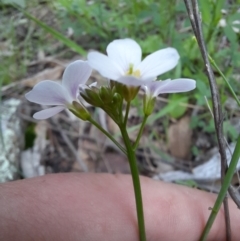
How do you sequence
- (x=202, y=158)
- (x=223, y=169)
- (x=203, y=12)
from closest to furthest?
(x=223, y=169) < (x=203, y=12) < (x=202, y=158)

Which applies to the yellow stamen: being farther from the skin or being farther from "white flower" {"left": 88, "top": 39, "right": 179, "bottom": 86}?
the skin

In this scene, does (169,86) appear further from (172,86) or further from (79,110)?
(79,110)

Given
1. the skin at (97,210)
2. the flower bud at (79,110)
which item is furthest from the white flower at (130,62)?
the skin at (97,210)

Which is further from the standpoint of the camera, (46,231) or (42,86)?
(46,231)

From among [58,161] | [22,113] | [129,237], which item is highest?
[129,237]

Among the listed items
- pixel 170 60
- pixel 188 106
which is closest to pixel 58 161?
pixel 188 106

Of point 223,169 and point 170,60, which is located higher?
point 170,60

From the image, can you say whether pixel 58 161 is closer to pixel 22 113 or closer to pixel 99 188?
pixel 22 113

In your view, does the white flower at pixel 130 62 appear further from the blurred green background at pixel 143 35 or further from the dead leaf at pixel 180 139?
the dead leaf at pixel 180 139
